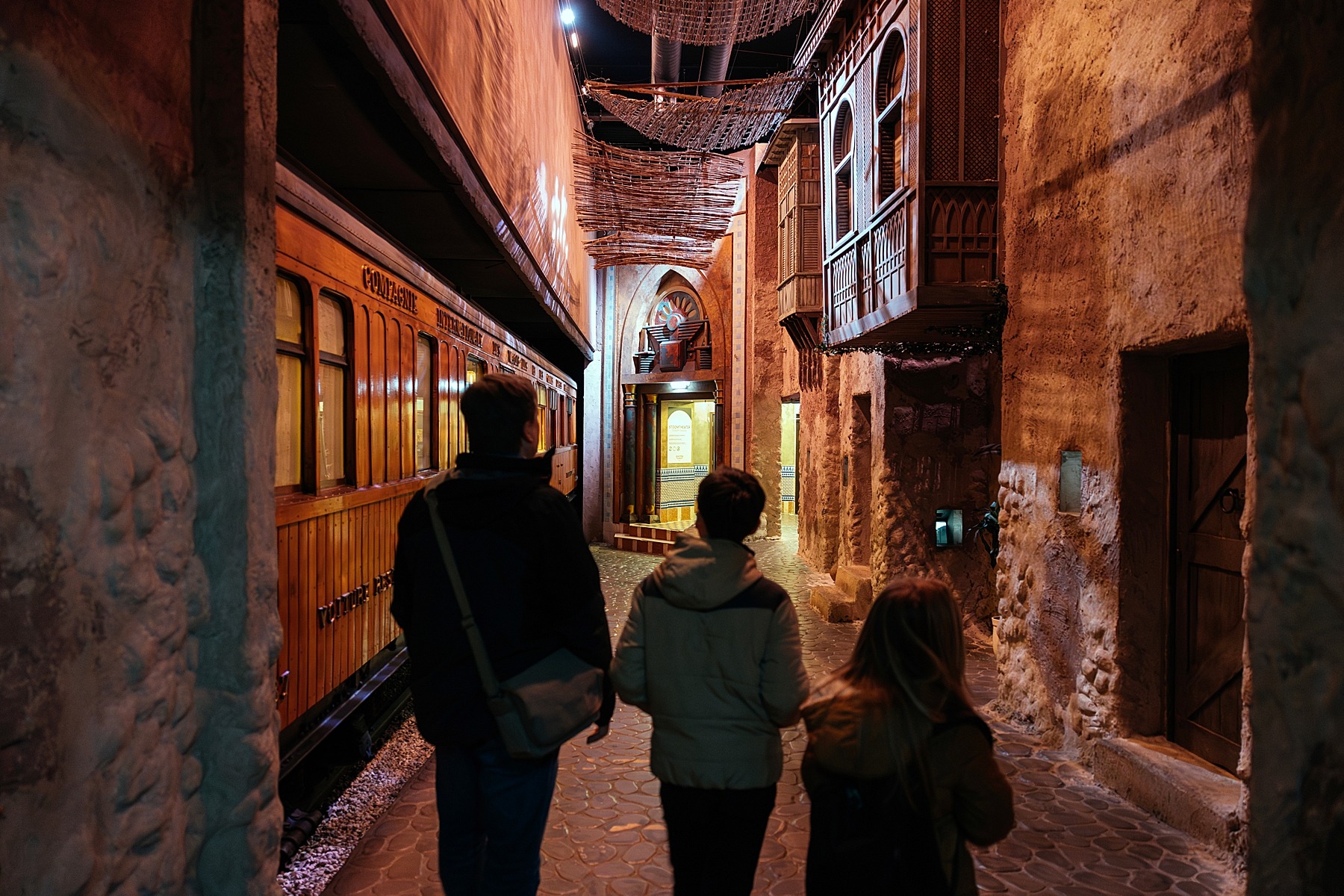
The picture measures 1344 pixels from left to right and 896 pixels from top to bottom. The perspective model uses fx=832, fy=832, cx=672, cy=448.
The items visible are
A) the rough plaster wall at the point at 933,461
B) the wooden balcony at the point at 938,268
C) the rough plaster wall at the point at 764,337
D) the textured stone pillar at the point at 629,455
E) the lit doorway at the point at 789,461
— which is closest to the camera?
the wooden balcony at the point at 938,268

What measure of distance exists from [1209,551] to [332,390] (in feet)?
15.0

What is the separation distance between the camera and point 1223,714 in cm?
416

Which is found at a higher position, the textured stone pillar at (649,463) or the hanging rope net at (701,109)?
the hanging rope net at (701,109)

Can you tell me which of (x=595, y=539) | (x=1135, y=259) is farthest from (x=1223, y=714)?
(x=595, y=539)

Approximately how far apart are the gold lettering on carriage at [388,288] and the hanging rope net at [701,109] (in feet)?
17.8

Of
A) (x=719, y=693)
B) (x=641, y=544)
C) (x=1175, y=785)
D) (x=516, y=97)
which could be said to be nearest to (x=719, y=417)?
(x=641, y=544)

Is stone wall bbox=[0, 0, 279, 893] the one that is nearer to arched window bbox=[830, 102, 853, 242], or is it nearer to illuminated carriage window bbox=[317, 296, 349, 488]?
illuminated carriage window bbox=[317, 296, 349, 488]

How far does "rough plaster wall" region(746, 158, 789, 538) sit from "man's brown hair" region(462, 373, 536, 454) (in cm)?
1534

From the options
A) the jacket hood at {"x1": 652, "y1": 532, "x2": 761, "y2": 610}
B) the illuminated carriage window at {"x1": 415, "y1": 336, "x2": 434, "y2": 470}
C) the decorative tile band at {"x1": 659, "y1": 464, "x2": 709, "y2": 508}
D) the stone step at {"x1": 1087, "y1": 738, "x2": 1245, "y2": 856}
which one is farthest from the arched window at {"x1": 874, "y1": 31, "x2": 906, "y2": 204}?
the decorative tile band at {"x1": 659, "y1": 464, "x2": 709, "y2": 508}

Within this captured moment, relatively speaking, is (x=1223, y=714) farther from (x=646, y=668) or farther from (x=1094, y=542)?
(x=646, y=668)

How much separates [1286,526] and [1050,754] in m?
4.00

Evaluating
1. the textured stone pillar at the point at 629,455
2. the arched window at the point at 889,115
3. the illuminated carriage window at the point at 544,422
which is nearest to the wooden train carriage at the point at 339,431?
the arched window at the point at 889,115

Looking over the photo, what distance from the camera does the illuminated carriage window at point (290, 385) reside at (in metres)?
3.63

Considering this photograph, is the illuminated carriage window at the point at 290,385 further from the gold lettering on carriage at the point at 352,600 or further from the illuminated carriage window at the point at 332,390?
the gold lettering on carriage at the point at 352,600
